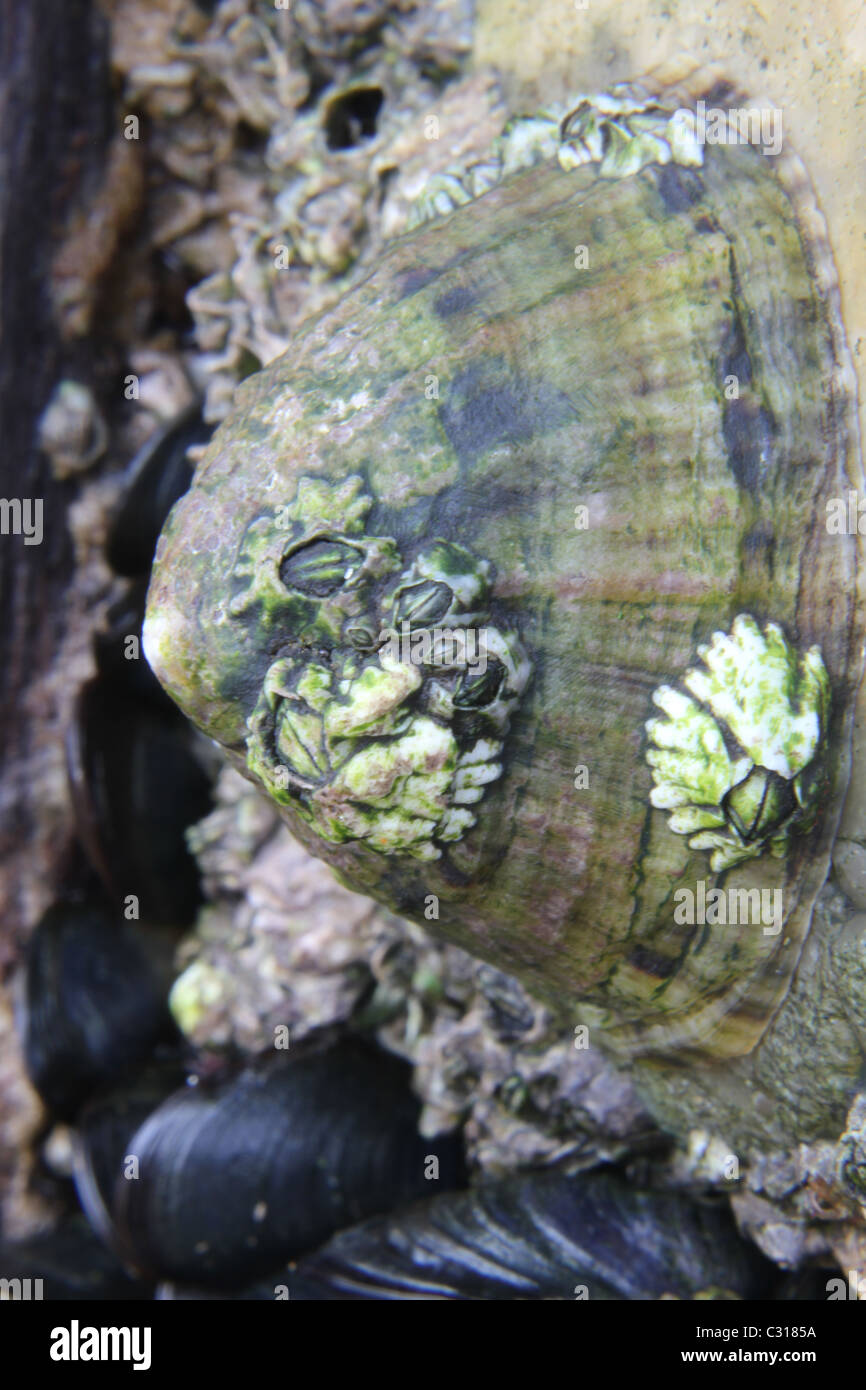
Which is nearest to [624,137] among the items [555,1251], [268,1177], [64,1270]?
[555,1251]

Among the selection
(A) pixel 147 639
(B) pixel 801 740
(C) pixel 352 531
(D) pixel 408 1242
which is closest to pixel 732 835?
(B) pixel 801 740

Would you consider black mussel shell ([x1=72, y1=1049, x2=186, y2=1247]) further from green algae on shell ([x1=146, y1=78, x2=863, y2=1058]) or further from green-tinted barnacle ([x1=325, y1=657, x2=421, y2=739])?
green-tinted barnacle ([x1=325, y1=657, x2=421, y2=739])

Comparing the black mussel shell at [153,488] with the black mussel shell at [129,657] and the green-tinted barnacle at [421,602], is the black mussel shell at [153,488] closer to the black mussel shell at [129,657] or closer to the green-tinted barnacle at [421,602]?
the black mussel shell at [129,657]

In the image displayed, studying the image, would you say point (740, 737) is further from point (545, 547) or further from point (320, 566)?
point (320, 566)

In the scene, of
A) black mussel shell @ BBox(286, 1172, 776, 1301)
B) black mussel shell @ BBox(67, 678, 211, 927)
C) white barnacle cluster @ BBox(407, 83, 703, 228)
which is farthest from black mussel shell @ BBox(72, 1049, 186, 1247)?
white barnacle cluster @ BBox(407, 83, 703, 228)

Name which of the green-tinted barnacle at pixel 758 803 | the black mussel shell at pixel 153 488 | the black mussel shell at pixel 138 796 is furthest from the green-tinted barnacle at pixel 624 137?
the black mussel shell at pixel 138 796
